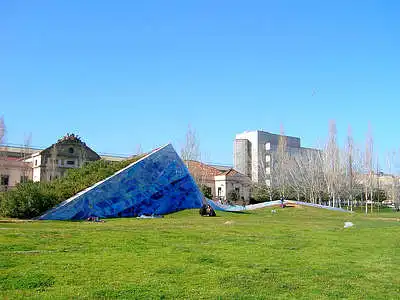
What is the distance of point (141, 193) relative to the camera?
32500 mm

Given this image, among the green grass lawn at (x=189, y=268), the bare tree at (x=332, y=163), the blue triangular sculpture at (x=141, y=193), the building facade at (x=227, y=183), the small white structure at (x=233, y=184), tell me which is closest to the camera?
the green grass lawn at (x=189, y=268)

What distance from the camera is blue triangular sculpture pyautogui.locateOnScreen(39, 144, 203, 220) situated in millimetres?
27703

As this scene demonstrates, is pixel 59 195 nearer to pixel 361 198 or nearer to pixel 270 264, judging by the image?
pixel 270 264

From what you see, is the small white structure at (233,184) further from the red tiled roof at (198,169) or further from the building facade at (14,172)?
the building facade at (14,172)

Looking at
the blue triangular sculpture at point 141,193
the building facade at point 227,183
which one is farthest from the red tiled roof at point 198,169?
the blue triangular sculpture at point 141,193

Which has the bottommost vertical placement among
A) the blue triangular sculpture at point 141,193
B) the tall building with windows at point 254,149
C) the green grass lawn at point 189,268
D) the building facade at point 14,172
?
the green grass lawn at point 189,268

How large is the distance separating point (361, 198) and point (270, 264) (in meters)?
73.8

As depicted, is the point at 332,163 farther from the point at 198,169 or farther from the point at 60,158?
the point at 60,158

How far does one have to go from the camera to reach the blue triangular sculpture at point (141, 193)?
90.9 ft

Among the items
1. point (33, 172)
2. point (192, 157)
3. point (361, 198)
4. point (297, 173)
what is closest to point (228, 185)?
point (297, 173)

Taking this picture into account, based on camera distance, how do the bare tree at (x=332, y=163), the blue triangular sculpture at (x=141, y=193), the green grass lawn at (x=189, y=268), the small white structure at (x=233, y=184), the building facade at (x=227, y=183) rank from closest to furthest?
the green grass lawn at (x=189, y=268)
the blue triangular sculpture at (x=141, y=193)
the bare tree at (x=332, y=163)
the building facade at (x=227, y=183)
the small white structure at (x=233, y=184)

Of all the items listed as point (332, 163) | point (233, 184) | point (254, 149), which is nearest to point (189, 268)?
point (332, 163)

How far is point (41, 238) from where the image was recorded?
12992mm

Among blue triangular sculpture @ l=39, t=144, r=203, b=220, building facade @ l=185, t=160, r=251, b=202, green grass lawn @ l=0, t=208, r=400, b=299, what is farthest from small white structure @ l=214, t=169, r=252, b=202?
green grass lawn @ l=0, t=208, r=400, b=299
